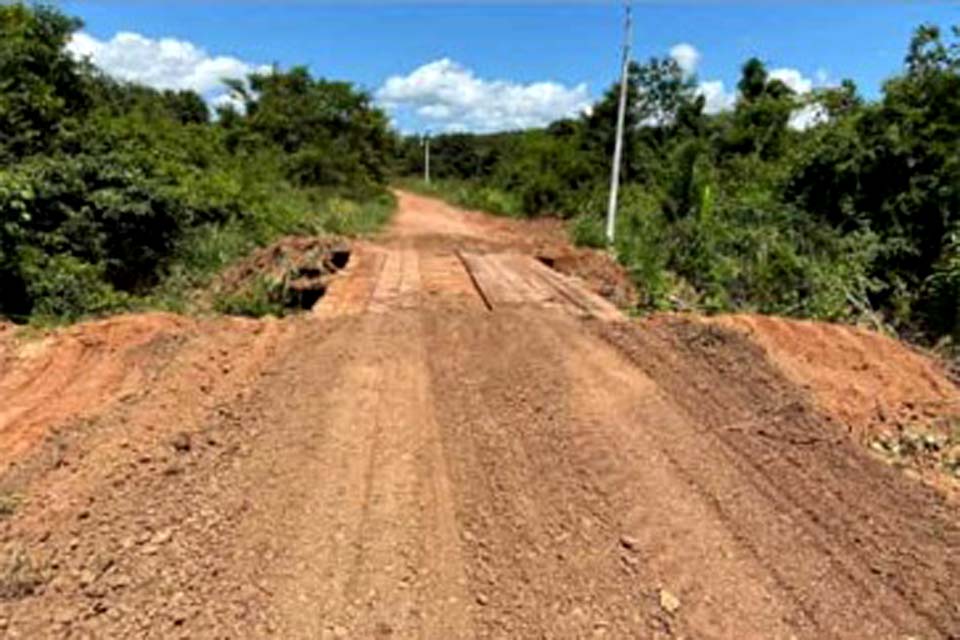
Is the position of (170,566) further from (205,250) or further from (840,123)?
(840,123)

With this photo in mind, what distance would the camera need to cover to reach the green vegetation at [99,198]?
30.6ft

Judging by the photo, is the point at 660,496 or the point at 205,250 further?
the point at 205,250

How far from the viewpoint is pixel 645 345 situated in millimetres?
6770

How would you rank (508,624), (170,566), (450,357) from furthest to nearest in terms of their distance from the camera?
(450,357), (170,566), (508,624)

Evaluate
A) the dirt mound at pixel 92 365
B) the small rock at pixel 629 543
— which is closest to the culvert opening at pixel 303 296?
the dirt mound at pixel 92 365

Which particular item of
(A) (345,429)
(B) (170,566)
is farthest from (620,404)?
(B) (170,566)

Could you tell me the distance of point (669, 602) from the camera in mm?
3412

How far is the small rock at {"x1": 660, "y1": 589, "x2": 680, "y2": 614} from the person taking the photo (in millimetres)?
3373

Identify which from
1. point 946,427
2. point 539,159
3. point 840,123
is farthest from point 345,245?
point 539,159

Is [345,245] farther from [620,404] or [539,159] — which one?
[539,159]

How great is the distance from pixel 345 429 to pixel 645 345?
2.71 metres

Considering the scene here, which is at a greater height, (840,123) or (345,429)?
(840,123)

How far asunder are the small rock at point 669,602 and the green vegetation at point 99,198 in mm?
7176

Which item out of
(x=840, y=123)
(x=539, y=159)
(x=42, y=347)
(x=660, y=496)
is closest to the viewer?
(x=660, y=496)
